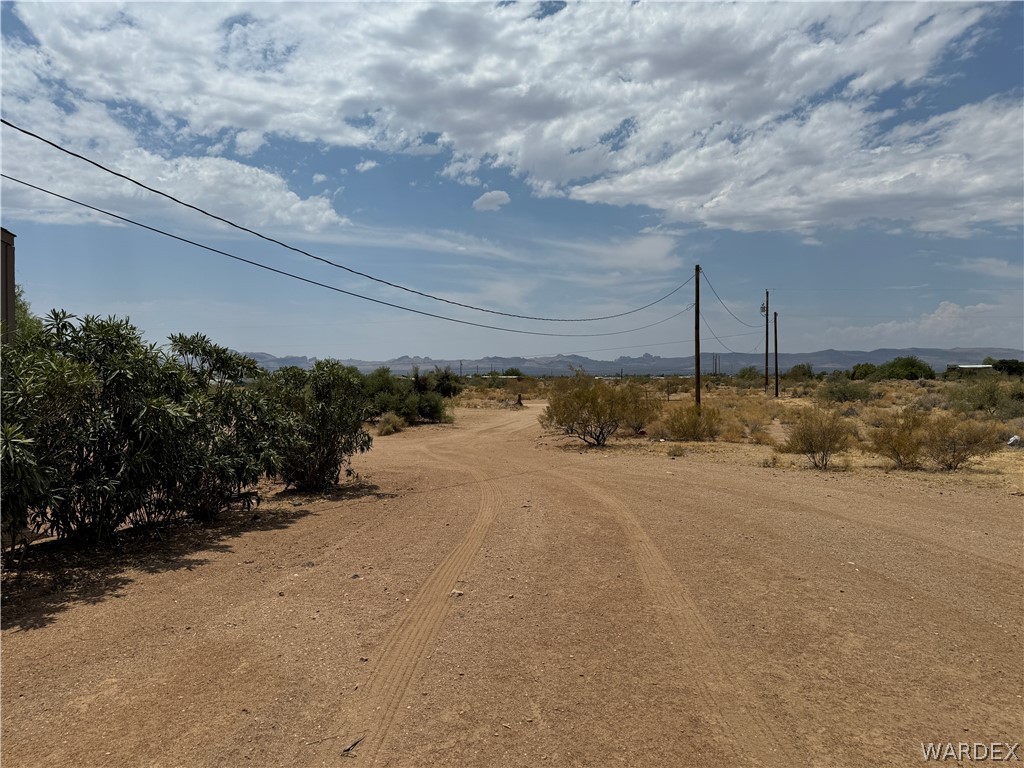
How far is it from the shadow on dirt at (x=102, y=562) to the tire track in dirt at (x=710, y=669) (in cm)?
554

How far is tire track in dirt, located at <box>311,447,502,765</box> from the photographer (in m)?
4.19

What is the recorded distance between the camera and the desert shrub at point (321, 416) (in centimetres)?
1312

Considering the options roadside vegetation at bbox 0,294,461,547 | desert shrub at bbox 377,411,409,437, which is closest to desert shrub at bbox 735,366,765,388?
desert shrub at bbox 377,411,409,437

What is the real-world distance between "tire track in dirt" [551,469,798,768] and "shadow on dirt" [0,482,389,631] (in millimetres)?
5542

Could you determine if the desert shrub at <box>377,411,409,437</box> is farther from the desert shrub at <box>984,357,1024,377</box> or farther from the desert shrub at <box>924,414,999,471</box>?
the desert shrub at <box>984,357,1024,377</box>

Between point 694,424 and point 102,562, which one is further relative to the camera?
point 694,424

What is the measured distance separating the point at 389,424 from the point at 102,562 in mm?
23761

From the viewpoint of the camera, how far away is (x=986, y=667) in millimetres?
5254

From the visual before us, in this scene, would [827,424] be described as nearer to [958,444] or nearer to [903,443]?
[903,443]

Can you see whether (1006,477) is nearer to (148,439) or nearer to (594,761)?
(594,761)

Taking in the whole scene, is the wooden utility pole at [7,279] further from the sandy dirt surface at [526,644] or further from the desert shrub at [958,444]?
the desert shrub at [958,444]

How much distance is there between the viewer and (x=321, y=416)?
13453 millimetres

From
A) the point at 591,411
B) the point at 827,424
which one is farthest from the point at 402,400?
the point at 827,424

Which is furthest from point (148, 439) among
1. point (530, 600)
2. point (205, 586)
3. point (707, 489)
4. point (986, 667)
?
point (707, 489)
